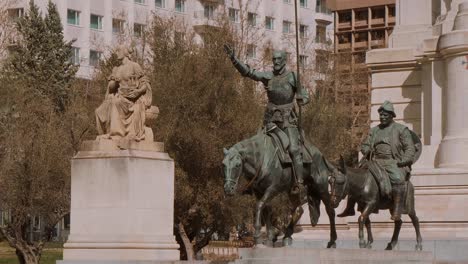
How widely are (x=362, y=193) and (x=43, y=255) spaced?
27559 mm

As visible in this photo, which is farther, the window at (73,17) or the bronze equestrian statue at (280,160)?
the window at (73,17)

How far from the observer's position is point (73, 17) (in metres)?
84.6

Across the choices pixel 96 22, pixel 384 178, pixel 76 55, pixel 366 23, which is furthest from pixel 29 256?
pixel 366 23

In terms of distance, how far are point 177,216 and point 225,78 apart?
5.00 metres

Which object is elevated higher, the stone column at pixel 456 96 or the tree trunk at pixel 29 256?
the stone column at pixel 456 96

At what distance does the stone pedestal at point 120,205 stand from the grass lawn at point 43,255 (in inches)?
836

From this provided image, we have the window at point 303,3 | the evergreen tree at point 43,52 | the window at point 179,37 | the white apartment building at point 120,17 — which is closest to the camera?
the window at point 179,37

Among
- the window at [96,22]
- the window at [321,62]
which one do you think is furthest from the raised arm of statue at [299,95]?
the window at [96,22]

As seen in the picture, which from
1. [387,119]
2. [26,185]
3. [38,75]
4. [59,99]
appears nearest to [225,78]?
[26,185]

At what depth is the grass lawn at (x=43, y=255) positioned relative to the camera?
46.2 metres

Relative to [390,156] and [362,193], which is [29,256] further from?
[362,193]

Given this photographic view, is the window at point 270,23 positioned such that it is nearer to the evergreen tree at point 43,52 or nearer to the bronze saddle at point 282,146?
the evergreen tree at point 43,52

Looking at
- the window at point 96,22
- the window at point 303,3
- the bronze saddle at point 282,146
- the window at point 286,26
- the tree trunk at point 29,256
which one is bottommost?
the tree trunk at point 29,256

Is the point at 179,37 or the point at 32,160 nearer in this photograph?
the point at 32,160
